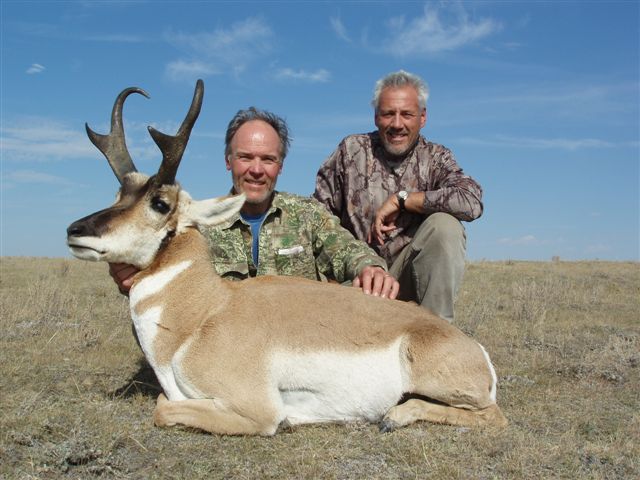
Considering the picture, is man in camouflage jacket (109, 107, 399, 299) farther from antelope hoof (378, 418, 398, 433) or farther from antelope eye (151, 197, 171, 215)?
antelope hoof (378, 418, 398, 433)

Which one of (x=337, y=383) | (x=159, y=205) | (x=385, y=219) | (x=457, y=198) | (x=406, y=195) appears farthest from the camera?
(x=385, y=219)

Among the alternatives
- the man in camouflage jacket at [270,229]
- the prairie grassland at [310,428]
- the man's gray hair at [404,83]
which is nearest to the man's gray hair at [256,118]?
the man in camouflage jacket at [270,229]

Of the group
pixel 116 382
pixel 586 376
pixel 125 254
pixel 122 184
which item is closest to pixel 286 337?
pixel 125 254

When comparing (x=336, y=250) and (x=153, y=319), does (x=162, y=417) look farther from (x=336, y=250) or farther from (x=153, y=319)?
(x=336, y=250)

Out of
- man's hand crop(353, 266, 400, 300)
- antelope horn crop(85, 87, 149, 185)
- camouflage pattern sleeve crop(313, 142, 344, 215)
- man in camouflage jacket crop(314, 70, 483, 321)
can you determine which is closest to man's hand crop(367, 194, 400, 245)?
man in camouflage jacket crop(314, 70, 483, 321)

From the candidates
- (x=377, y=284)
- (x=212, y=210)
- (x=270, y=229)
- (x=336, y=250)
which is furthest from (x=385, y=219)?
(x=212, y=210)

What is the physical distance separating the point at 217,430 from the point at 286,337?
35.4 inches

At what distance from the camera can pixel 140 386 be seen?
6.51 metres

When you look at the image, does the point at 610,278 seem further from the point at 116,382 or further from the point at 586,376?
the point at 116,382

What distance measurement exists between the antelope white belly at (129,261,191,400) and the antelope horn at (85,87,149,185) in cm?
112

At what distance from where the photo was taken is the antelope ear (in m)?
5.22

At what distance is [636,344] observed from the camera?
9062 mm

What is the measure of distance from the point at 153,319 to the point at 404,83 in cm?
470

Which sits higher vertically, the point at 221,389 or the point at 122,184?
the point at 122,184
